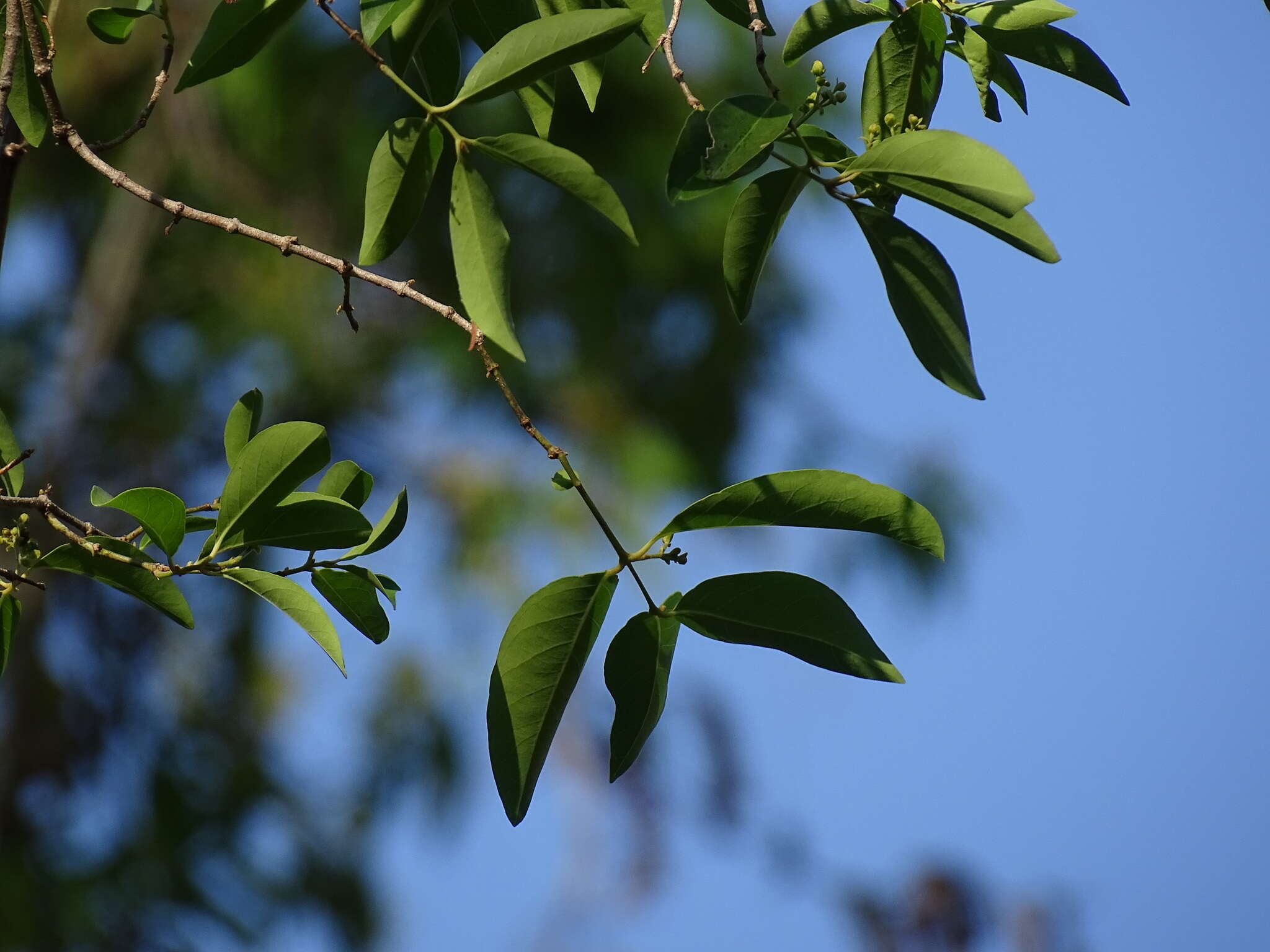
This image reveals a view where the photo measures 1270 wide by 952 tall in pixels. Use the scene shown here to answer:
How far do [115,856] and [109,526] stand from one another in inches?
45.0

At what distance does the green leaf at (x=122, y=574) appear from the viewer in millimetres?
560

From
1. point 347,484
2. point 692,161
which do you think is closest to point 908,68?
point 692,161

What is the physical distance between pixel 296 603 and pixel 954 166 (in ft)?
1.24

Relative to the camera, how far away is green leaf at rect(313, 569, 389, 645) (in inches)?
24.4

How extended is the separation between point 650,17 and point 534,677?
0.39 metres

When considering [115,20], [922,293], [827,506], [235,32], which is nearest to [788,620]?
[827,506]

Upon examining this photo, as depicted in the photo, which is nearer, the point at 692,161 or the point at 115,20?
the point at 692,161

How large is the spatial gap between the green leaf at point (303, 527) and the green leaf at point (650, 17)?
0.31 m

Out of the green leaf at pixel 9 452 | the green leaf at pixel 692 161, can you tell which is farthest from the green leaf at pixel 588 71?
the green leaf at pixel 9 452

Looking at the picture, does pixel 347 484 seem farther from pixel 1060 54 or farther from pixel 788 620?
pixel 1060 54

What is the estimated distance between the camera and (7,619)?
0.62m

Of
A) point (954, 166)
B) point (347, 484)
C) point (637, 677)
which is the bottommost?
point (637, 677)

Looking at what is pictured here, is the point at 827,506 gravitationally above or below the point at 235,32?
below

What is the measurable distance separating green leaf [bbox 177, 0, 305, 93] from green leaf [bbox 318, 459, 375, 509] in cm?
21
